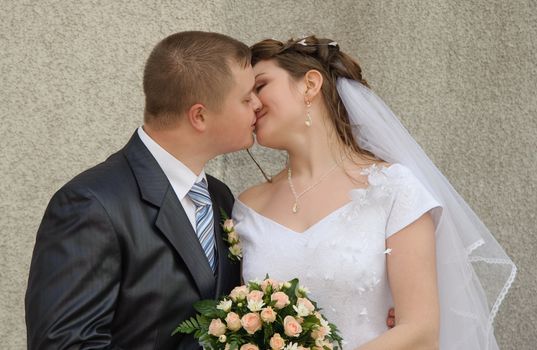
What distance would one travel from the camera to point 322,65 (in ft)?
13.3

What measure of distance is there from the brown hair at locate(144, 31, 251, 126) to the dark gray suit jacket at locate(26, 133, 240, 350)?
0.19 meters

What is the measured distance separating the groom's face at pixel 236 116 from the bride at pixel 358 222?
0.70ft

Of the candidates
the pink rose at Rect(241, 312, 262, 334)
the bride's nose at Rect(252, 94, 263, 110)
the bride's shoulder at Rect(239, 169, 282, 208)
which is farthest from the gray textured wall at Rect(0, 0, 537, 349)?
the pink rose at Rect(241, 312, 262, 334)

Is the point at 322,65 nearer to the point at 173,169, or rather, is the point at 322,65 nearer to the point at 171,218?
the point at 173,169

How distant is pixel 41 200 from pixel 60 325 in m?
1.84

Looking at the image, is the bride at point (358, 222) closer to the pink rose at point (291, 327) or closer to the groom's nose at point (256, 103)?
the groom's nose at point (256, 103)

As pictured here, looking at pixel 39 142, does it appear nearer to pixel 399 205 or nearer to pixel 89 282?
pixel 89 282

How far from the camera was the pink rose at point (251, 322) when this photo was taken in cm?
310

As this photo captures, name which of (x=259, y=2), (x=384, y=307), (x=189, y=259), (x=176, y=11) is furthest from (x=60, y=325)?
(x=259, y=2)

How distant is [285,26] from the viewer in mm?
5363

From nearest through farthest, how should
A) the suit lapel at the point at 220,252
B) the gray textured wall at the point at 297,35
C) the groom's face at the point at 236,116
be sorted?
the suit lapel at the point at 220,252, the groom's face at the point at 236,116, the gray textured wall at the point at 297,35

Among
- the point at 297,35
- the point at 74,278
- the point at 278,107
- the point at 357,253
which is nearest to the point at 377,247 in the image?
the point at 357,253

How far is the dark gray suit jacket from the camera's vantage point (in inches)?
121

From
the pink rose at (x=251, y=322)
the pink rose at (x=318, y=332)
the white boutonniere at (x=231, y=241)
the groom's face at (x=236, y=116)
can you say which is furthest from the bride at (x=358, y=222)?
the pink rose at (x=251, y=322)
